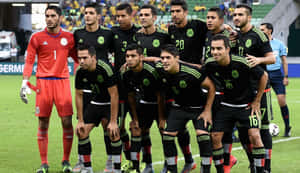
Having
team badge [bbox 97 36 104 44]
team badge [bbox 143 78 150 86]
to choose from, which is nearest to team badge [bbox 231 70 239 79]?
team badge [bbox 143 78 150 86]

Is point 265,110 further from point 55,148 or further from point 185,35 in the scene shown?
point 55,148

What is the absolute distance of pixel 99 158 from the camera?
8.63m

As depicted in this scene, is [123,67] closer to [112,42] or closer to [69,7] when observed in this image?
[112,42]

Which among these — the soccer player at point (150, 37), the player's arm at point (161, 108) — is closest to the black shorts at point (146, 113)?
the player's arm at point (161, 108)

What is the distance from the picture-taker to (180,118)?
6754 mm

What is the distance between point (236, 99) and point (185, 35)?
3.99 feet

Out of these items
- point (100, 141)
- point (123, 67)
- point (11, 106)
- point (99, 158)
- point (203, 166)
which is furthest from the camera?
point (11, 106)

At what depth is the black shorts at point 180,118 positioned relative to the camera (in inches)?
264

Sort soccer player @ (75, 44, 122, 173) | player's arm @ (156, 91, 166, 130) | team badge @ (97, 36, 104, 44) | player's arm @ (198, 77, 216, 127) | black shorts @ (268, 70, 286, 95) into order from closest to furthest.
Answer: player's arm @ (198, 77, 216, 127) → soccer player @ (75, 44, 122, 173) → player's arm @ (156, 91, 166, 130) → team badge @ (97, 36, 104, 44) → black shorts @ (268, 70, 286, 95)

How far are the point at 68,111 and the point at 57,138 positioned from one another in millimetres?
3273

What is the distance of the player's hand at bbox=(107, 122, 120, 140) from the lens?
6.93 metres

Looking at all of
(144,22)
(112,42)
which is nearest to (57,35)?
(112,42)

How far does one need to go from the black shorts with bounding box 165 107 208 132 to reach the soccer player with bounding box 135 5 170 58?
37.4 inches

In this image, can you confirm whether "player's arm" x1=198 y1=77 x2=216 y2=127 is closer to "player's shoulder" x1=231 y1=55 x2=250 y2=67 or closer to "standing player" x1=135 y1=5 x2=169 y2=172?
"player's shoulder" x1=231 y1=55 x2=250 y2=67
